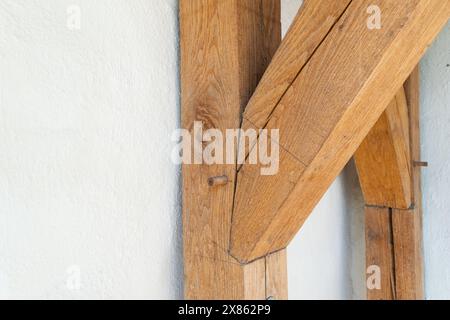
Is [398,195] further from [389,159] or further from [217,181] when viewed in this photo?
[217,181]

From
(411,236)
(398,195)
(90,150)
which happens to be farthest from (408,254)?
(90,150)

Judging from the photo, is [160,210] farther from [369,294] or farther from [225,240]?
[369,294]

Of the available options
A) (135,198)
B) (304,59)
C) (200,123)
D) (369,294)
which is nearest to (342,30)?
(304,59)

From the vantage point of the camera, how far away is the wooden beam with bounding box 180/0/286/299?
474 mm

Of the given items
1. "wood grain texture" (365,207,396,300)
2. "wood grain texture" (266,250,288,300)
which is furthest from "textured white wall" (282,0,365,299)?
"wood grain texture" (266,250,288,300)

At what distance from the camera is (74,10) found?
16.7 inches

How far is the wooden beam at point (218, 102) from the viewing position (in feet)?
1.55

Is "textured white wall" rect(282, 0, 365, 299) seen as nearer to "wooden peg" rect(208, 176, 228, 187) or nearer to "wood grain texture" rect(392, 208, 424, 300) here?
"wood grain texture" rect(392, 208, 424, 300)

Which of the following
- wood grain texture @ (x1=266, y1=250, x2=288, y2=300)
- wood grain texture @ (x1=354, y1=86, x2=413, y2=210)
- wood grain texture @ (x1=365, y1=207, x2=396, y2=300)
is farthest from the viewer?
wood grain texture @ (x1=365, y1=207, x2=396, y2=300)

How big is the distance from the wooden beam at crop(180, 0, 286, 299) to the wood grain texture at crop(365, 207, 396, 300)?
0.52 metres

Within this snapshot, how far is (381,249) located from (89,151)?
30.5 inches

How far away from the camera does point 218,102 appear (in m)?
0.49

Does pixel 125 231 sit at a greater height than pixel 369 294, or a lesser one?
greater
